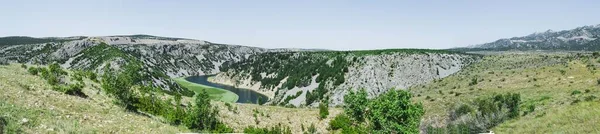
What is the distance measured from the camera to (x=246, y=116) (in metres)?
42.0

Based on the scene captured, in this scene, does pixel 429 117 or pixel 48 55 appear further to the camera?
pixel 48 55

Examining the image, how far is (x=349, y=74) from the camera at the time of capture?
10050cm

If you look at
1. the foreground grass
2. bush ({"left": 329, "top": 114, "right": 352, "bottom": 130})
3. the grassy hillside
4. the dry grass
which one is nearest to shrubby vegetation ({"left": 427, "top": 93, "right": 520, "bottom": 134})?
the foreground grass

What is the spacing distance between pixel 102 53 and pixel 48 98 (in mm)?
104153

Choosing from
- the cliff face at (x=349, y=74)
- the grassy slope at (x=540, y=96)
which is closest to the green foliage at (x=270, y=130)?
the grassy slope at (x=540, y=96)

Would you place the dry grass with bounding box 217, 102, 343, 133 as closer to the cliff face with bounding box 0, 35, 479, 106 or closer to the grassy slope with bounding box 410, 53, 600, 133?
the grassy slope with bounding box 410, 53, 600, 133

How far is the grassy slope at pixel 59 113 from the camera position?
18.8 m

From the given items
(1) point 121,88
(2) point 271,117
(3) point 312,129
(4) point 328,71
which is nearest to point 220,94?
(4) point 328,71

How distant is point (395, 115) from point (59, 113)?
25.4 m

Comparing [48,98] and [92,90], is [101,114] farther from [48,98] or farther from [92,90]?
[92,90]

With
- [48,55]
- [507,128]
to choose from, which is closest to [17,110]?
[507,128]

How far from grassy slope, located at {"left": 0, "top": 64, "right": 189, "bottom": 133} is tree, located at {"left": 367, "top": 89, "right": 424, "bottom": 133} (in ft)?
56.1

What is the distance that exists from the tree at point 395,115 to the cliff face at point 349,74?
4373 centimetres

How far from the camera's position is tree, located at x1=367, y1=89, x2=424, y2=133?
36031 mm
